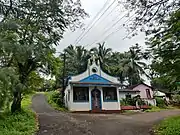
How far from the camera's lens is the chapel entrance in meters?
22.7

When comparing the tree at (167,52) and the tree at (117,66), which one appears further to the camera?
the tree at (117,66)

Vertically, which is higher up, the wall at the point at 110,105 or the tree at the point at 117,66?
the tree at the point at 117,66

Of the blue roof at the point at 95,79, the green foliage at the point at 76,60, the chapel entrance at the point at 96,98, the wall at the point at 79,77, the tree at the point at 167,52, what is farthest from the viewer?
the green foliage at the point at 76,60

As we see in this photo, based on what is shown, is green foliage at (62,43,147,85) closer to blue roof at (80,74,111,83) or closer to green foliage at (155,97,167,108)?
green foliage at (155,97,167,108)

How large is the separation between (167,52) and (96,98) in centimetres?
1395

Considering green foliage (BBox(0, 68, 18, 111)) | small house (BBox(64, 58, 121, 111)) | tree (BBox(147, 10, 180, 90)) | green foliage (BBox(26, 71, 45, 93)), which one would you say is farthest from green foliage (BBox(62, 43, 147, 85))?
green foliage (BBox(0, 68, 18, 111))

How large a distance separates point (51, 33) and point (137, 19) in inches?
281

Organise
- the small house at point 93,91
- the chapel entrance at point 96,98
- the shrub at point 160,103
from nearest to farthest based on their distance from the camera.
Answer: the small house at point 93,91
the chapel entrance at point 96,98
the shrub at point 160,103

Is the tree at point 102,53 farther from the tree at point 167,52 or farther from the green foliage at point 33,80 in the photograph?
the tree at point 167,52

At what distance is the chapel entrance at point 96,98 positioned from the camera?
22.7 meters

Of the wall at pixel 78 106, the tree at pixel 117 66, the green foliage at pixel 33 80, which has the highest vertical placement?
the tree at pixel 117 66

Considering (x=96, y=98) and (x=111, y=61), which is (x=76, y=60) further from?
(x=96, y=98)

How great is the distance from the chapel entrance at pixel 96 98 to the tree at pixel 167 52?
1223cm

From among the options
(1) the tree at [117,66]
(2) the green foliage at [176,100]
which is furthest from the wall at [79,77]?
(2) the green foliage at [176,100]
